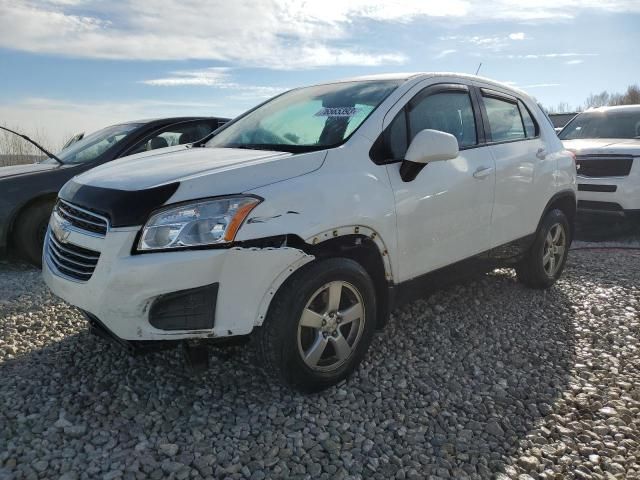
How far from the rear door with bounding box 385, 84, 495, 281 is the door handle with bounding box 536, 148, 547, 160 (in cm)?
81

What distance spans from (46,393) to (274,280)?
1496mm

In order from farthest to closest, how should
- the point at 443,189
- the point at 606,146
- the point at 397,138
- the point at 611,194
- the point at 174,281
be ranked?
the point at 606,146
the point at 611,194
the point at 443,189
the point at 397,138
the point at 174,281

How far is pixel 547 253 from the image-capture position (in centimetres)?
477

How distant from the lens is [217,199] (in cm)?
251

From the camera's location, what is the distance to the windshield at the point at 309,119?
318 cm

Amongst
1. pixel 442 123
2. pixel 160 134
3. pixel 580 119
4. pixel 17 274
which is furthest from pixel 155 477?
pixel 580 119

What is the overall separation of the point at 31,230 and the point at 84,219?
3.25m

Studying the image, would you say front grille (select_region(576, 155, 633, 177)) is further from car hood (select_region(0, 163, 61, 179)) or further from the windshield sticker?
car hood (select_region(0, 163, 61, 179))

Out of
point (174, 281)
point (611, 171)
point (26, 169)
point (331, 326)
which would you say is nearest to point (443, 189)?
point (331, 326)

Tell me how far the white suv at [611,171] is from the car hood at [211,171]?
553 centimetres

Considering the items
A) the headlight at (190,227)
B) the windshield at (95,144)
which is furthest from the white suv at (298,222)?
the windshield at (95,144)

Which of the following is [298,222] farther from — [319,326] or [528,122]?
[528,122]

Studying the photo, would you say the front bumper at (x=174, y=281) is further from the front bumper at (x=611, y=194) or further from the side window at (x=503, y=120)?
the front bumper at (x=611, y=194)

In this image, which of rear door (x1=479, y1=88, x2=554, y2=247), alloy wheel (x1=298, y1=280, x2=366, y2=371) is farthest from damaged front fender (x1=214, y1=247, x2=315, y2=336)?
rear door (x1=479, y1=88, x2=554, y2=247)
